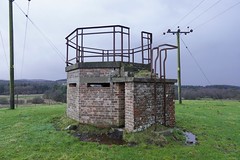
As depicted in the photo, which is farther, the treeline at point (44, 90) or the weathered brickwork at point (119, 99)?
the treeline at point (44, 90)

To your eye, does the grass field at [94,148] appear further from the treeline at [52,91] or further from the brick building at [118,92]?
the treeline at [52,91]

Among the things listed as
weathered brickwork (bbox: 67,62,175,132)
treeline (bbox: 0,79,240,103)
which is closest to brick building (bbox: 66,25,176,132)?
weathered brickwork (bbox: 67,62,175,132)

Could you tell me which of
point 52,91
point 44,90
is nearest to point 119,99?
point 52,91

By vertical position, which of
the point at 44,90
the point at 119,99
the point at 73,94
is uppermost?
the point at 44,90

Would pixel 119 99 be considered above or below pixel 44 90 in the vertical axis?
below

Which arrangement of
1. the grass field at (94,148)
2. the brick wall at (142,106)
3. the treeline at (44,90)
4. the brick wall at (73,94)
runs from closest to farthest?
1. the grass field at (94,148)
2. the brick wall at (142,106)
3. the brick wall at (73,94)
4. the treeline at (44,90)

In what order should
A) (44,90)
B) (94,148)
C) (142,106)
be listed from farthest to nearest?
(44,90)
(142,106)
(94,148)

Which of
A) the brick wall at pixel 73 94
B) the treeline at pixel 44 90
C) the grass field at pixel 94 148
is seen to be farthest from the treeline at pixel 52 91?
the grass field at pixel 94 148

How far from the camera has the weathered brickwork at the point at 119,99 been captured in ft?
23.2

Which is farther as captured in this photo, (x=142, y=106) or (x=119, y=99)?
(x=119, y=99)

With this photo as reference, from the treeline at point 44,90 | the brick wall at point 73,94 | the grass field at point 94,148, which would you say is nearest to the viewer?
the grass field at point 94,148

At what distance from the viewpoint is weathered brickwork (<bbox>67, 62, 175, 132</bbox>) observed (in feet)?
23.2

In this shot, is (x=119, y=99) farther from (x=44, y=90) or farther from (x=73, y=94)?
(x=44, y=90)

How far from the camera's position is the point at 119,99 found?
7.73 m
